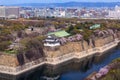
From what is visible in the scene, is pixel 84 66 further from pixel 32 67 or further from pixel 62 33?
pixel 62 33

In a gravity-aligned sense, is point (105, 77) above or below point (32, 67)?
above

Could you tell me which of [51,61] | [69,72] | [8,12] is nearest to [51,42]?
[51,61]

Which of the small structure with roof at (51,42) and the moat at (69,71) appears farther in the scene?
the small structure with roof at (51,42)

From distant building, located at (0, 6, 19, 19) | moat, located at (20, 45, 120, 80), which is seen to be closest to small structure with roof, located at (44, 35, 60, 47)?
moat, located at (20, 45, 120, 80)

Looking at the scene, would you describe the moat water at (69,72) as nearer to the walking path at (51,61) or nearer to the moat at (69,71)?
the moat at (69,71)

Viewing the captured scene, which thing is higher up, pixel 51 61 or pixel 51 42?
pixel 51 42

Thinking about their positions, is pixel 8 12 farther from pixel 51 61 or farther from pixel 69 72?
pixel 69 72

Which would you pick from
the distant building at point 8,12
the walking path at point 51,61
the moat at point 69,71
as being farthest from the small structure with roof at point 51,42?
the distant building at point 8,12

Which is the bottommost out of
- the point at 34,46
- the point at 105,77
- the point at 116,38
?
the point at 116,38

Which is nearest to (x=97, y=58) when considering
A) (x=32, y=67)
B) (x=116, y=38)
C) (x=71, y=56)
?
(x=71, y=56)

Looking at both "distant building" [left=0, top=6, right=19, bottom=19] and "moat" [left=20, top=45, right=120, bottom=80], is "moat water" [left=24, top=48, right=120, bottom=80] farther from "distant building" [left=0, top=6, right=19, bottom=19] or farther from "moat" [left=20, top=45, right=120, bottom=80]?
"distant building" [left=0, top=6, right=19, bottom=19]

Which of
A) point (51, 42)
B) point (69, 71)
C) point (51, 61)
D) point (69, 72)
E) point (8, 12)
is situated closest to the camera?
point (69, 72)
